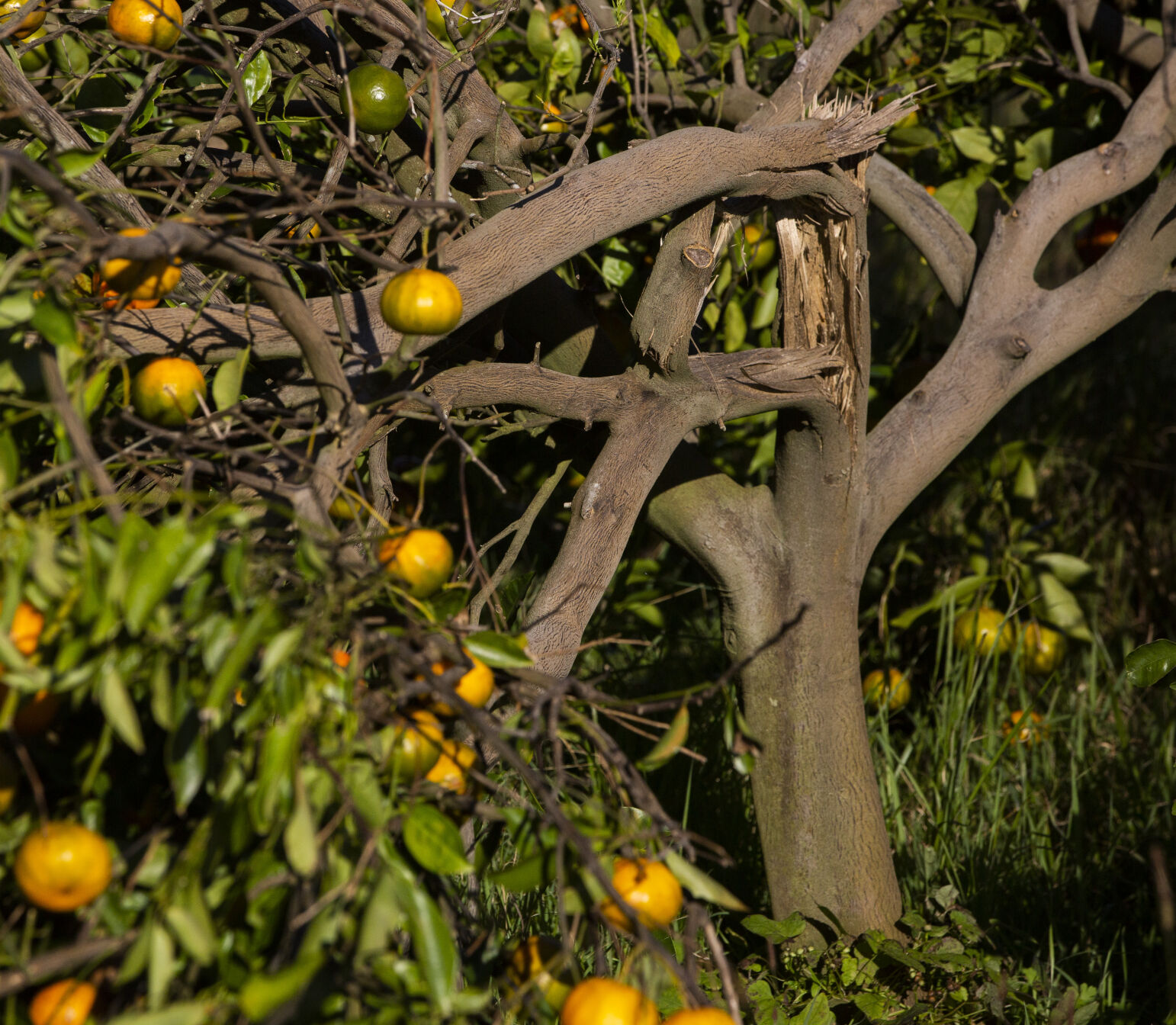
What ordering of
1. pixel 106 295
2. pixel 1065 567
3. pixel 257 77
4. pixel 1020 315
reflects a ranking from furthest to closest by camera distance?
pixel 1065 567
pixel 1020 315
pixel 257 77
pixel 106 295

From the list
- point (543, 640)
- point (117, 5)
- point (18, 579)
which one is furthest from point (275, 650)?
point (117, 5)

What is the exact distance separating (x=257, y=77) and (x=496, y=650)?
3.36 feet

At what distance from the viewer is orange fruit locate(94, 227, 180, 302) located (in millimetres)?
812

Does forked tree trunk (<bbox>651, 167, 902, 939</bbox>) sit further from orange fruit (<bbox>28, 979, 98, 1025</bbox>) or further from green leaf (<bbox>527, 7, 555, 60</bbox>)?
orange fruit (<bbox>28, 979, 98, 1025</bbox>)

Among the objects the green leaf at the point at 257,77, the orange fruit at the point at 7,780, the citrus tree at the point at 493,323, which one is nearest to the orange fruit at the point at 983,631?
the citrus tree at the point at 493,323

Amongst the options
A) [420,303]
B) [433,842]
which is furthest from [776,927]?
[420,303]

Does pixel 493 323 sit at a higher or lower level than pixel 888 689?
higher

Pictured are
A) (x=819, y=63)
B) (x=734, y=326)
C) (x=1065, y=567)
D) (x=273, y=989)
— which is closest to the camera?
(x=273, y=989)

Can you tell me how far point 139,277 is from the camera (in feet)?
2.67

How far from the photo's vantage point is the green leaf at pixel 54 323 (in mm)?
711

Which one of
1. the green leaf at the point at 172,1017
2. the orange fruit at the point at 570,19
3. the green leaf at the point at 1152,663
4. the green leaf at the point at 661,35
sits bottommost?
the green leaf at the point at 172,1017

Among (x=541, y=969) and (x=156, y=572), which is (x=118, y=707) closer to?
(x=156, y=572)

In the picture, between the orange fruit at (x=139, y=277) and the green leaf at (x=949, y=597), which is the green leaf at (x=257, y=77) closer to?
the orange fruit at (x=139, y=277)

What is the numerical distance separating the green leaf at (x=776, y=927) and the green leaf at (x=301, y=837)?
1.15 metres
